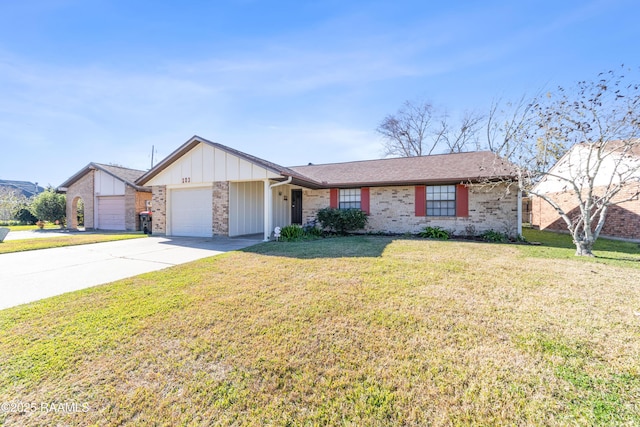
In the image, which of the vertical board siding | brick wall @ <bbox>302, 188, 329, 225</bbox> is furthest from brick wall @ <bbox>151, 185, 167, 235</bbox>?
brick wall @ <bbox>302, 188, 329, 225</bbox>

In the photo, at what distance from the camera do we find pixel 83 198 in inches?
686

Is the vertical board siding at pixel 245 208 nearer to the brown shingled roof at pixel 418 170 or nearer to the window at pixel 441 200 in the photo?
the brown shingled roof at pixel 418 170

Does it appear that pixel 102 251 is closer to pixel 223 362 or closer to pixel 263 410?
pixel 223 362

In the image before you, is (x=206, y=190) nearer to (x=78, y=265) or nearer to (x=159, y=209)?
(x=159, y=209)

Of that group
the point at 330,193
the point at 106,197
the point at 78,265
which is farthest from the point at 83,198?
the point at 330,193

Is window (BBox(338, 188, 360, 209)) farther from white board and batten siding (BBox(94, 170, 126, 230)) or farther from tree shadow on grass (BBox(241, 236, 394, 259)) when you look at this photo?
white board and batten siding (BBox(94, 170, 126, 230))

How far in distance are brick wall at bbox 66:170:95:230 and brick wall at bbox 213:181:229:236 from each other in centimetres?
1196

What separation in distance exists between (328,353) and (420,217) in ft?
34.7

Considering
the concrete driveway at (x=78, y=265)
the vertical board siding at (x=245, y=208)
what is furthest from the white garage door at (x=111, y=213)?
the vertical board siding at (x=245, y=208)

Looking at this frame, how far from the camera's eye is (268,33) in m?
8.47

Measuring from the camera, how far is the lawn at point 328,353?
1.99m

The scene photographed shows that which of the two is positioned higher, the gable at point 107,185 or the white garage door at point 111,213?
the gable at point 107,185

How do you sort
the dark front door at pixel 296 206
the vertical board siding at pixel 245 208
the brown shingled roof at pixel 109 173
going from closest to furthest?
the vertical board siding at pixel 245 208, the dark front door at pixel 296 206, the brown shingled roof at pixel 109 173

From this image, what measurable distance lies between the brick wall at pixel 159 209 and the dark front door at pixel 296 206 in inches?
255
